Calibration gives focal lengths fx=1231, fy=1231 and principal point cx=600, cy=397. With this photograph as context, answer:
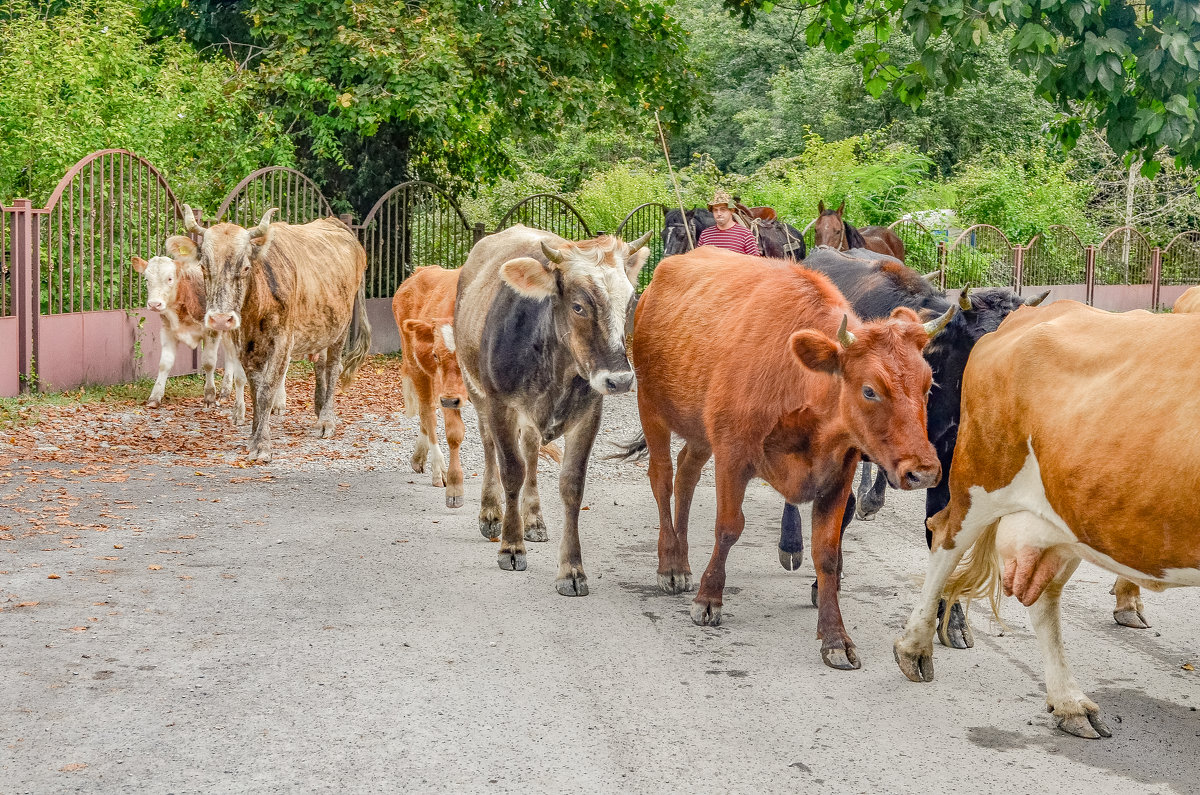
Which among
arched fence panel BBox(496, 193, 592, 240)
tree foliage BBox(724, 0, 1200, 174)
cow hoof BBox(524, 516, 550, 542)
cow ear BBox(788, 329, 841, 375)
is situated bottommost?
cow hoof BBox(524, 516, 550, 542)

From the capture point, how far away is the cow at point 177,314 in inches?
520

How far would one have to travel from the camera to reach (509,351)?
23.4 feet

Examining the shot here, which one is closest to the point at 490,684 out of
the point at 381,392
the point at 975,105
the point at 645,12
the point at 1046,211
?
the point at 381,392

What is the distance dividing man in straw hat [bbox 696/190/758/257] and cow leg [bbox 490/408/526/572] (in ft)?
19.4

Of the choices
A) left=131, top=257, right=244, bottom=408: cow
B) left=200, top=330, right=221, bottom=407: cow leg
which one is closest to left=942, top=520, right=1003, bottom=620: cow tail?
left=131, top=257, right=244, bottom=408: cow

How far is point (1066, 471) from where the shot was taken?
4555 millimetres

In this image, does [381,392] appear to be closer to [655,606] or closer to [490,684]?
[655,606]

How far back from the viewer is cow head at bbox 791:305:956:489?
524 cm

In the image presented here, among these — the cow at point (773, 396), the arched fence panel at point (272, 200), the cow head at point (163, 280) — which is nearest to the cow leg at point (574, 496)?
the cow at point (773, 396)

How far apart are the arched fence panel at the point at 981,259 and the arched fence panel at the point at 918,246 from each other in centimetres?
34

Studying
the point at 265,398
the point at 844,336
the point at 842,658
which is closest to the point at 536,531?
the point at 842,658

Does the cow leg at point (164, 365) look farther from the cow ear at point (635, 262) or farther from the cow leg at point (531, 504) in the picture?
the cow ear at point (635, 262)

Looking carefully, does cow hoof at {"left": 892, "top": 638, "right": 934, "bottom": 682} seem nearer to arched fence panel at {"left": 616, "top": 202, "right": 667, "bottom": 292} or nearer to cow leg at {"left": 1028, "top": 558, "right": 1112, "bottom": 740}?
cow leg at {"left": 1028, "top": 558, "right": 1112, "bottom": 740}

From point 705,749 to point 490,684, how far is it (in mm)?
1064
